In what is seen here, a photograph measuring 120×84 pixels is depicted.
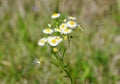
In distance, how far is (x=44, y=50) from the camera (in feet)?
7.28

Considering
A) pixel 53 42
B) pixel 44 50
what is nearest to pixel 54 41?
pixel 53 42

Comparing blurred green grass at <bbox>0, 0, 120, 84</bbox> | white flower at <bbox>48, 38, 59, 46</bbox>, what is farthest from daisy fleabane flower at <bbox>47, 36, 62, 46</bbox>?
blurred green grass at <bbox>0, 0, 120, 84</bbox>

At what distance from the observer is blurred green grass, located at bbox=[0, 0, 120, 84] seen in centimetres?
207

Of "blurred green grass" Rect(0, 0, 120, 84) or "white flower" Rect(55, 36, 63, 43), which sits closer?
"white flower" Rect(55, 36, 63, 43)

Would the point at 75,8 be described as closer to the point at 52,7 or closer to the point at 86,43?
the point at 52,7

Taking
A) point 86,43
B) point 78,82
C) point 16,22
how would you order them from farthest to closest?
point 16,22 < point 86,43 < point 78,82

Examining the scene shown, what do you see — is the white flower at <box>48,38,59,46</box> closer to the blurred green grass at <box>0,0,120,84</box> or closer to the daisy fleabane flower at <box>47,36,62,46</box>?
the daisy fleabane flower at <box>47,36,62,46</box>

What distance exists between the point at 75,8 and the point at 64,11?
0.12 meters

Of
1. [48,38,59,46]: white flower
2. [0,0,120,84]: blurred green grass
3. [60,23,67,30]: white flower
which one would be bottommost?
[0,0,120,84]: blurred green grass

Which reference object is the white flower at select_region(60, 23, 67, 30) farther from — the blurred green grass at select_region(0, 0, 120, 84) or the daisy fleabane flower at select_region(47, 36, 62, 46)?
the blurred green grass at select_region(0, 0, 120, 84)

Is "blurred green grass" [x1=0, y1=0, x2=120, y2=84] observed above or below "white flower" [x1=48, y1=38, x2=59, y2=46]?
below

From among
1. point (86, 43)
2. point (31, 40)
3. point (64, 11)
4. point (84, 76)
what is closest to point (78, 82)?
point (84, 76)

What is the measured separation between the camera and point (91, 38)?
7.69 ft

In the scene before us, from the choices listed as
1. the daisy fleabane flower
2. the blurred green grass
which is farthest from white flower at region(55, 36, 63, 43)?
the blurred green grass
